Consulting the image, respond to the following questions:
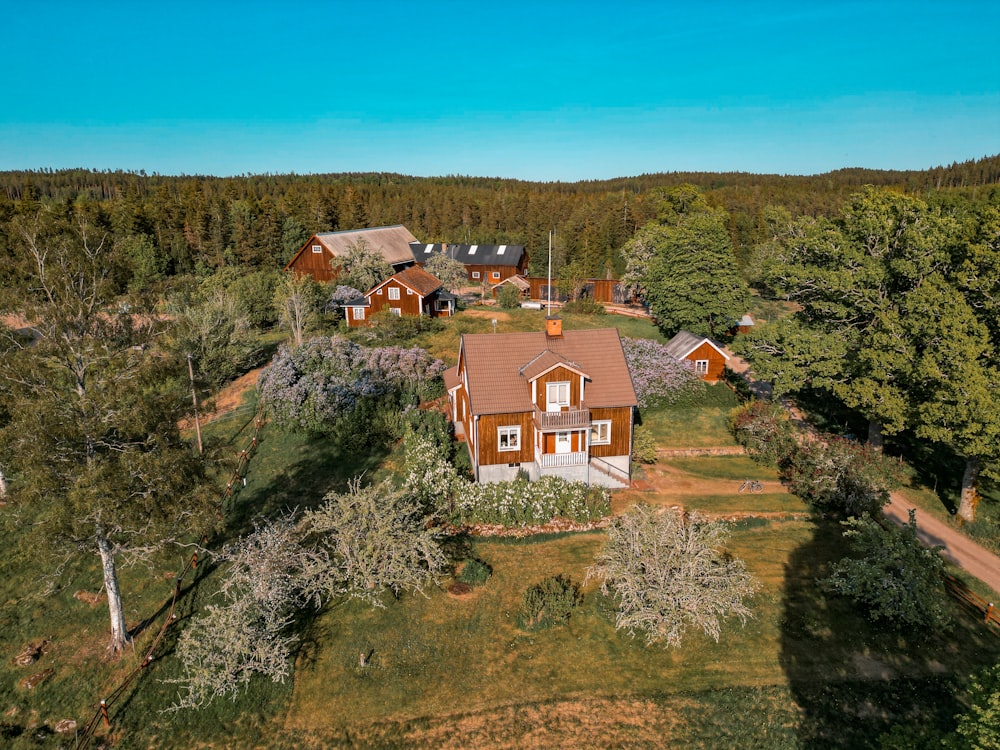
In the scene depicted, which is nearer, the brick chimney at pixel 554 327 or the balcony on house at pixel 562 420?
the balcony on house at pixel 562 420

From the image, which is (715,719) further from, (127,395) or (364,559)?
(127,395)

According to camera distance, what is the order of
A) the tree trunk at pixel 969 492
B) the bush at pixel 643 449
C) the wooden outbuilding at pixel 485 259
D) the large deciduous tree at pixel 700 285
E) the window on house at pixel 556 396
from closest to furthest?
the tree trunk at pixel 969 492, the window on house at pixel 556 396, the bush at pixel 643 449, the large deciduous tree at pixel 700 285, the wooden outbuilding at pixel 485 259


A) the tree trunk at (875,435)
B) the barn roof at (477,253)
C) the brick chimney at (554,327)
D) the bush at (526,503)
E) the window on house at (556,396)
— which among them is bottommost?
the bush at (526,503)

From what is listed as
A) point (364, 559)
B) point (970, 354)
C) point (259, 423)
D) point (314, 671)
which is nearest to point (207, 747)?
point (314, 671)

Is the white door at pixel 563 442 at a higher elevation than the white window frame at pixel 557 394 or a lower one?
lower

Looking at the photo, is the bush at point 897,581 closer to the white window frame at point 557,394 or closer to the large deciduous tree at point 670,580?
the large deciduous tree at point 670,580

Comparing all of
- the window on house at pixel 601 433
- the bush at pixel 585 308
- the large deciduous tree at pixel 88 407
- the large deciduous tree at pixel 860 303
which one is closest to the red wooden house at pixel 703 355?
the large deciduous tree at pixel 860 303

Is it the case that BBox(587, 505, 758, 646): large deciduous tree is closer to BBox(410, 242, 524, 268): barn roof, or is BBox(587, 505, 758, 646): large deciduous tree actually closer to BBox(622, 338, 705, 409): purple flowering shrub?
BBox(622, 338, 705, 409): purple flowering shrub

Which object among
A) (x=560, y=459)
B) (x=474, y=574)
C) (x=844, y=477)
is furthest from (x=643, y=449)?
(x=474, y=574)
